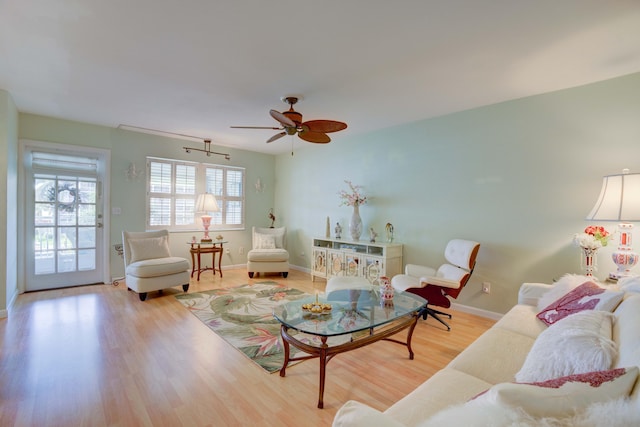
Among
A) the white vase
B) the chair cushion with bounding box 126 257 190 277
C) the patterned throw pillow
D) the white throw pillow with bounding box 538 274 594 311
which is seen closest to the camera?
the patterned throw pillow

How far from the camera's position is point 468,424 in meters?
0.75

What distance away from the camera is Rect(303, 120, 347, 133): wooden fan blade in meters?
2.89

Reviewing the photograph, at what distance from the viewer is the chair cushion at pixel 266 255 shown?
5.15 m

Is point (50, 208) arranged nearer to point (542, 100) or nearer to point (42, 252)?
point (42, 252)

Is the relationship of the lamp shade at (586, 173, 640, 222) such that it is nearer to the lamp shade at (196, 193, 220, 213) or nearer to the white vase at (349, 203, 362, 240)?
the white vase at (349, 203, 362, 240)

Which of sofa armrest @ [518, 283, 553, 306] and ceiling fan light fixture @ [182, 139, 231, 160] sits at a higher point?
ceiling fan light fixture @ [182, 139, 231, 160]

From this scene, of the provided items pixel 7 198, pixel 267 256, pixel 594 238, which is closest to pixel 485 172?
pixel 594 238

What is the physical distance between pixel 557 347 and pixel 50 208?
19.1 ft

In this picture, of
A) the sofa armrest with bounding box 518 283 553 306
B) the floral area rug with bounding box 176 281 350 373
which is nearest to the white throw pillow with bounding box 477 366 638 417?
the floral area rug with bounding box 176 281 350 373

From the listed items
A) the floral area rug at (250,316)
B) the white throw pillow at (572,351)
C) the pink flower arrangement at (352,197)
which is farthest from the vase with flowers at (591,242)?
the pink flower arrangement at (352,197)

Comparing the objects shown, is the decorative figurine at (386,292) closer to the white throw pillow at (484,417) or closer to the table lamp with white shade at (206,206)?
the white throw pillow at (484,417)

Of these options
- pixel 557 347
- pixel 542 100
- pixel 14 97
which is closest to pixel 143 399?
→ pixel 557 347

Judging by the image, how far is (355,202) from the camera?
4.70 metres

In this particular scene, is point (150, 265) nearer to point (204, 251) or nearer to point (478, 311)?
point (204, 251)
